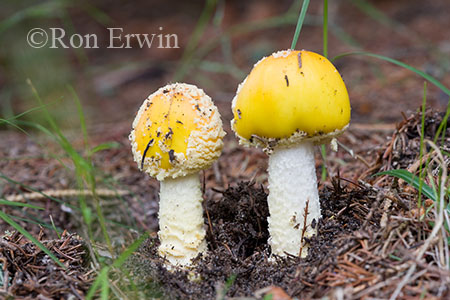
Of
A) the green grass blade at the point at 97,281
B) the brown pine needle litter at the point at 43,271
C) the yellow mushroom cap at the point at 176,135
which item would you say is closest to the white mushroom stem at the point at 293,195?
the yellow mushroom cap at the point at 176,135

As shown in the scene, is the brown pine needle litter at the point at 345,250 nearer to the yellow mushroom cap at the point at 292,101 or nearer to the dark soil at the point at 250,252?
the dark soil at the point at 250,252

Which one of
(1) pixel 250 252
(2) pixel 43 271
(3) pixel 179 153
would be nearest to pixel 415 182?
(1) pixel 250 252

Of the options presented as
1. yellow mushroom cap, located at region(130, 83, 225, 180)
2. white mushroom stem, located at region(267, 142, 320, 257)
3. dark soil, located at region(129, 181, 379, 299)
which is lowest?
dark soil, located at region(129, 181, 379, 299)

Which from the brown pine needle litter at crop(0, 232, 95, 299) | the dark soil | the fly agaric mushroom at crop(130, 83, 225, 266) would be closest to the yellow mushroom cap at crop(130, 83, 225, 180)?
the fly agaric mushroom at crop(130, 83, 225, 266)

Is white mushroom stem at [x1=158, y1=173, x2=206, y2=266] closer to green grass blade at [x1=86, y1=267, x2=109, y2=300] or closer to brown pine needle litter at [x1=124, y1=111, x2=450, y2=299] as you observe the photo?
brown pine needle litter at [x1=124, y1=111, x2=450, y2=299]

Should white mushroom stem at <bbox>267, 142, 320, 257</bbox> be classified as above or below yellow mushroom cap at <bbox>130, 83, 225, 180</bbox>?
below

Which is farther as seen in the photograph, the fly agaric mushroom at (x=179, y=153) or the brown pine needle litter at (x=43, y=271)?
the fly agaric mushroom at (x=179, y=153)

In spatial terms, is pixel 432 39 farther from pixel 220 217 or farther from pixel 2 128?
pixel 2 128
